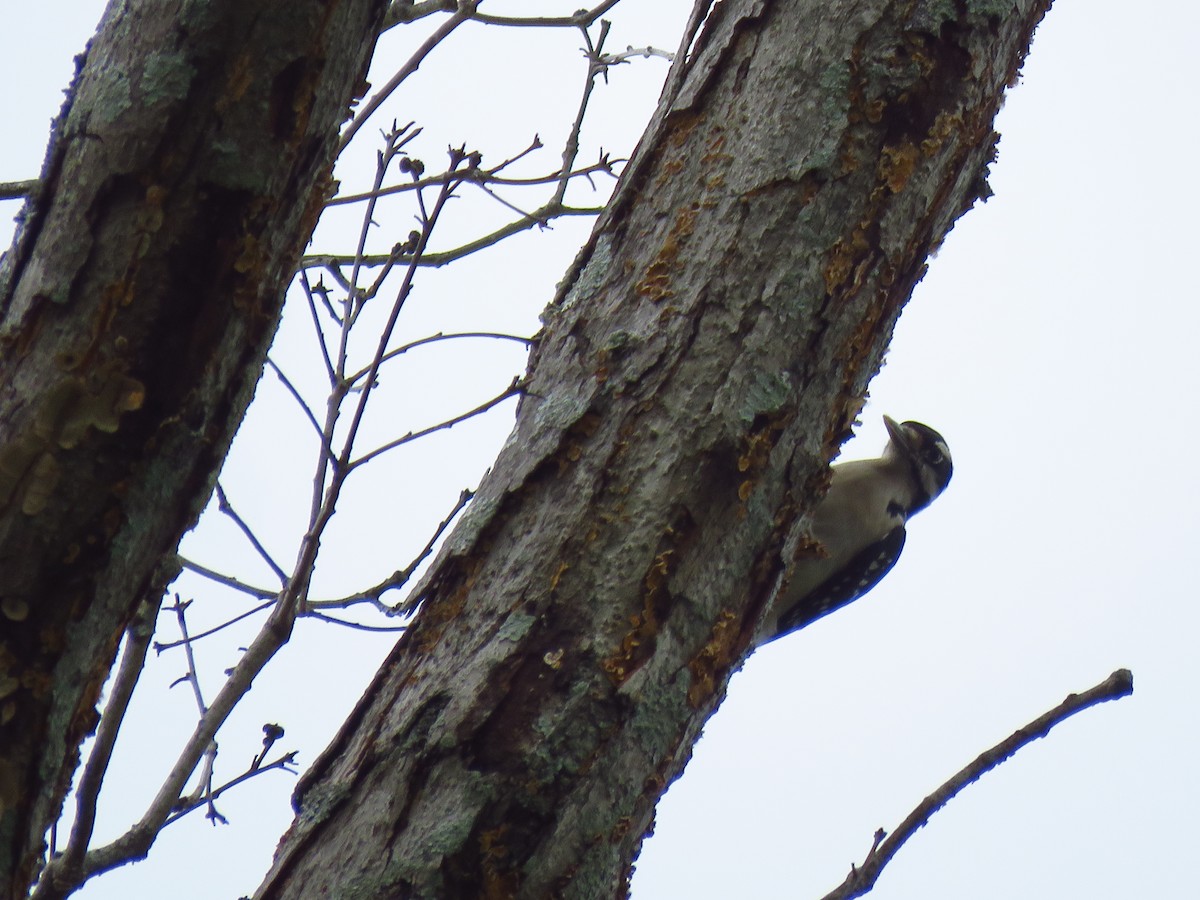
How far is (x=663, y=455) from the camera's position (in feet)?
6.16

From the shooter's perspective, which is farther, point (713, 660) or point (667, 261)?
point (667, 261)

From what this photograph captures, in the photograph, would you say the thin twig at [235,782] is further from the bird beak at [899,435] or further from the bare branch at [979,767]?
the bird beak at [899,435]

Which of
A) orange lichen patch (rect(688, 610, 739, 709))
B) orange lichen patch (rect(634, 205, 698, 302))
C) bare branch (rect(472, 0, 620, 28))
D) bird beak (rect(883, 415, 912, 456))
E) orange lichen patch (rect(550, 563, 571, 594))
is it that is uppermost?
bare branch (rect(472, 0, 620, 28))

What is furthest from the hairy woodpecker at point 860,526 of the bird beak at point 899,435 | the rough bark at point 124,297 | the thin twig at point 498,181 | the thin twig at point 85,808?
the rough bark at point 124,297

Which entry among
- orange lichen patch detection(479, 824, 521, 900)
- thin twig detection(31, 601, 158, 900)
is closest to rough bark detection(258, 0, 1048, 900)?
orange lichen patch detection(479, 824, 521, 900)

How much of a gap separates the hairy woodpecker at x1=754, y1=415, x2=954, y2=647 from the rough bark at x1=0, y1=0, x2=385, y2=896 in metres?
3.57

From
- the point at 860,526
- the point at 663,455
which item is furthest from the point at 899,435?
the point at 663,455

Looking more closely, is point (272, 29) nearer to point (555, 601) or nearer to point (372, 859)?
point (555, 601)

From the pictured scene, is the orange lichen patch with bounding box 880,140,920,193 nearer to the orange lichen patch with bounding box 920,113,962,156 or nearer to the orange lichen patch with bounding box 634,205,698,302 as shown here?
the orange lichen patch with bounding box 920,113,962,156

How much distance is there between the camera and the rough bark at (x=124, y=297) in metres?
1.22

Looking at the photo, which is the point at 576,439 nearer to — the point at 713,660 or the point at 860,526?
the point at 713,660

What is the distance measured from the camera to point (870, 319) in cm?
201

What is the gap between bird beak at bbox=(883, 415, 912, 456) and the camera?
5.34 meters

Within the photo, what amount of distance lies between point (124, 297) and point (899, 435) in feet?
14.9
